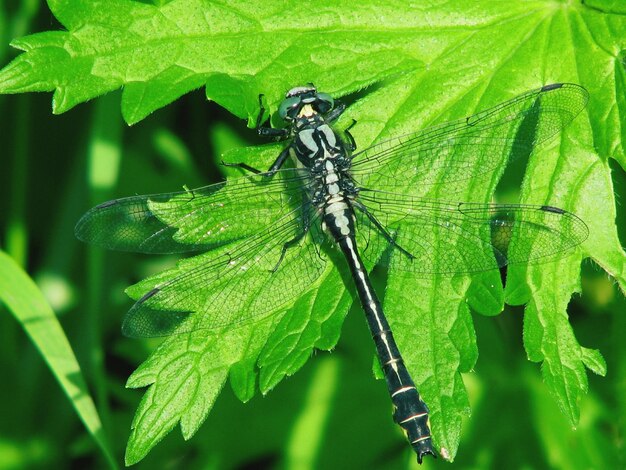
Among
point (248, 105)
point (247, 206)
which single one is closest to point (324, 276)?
point (247, 206)

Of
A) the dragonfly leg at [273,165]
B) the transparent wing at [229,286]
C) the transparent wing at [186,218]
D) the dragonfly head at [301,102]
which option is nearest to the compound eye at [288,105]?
the dragonfly head at [301,102]

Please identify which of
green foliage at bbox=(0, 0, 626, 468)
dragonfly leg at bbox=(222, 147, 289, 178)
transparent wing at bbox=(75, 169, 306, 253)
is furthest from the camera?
dragonfly leg at bbox=(222, 147, 289, 178)

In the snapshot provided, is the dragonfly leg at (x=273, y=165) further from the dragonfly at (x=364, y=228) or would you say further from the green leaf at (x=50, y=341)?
the green leaf at (x=50, y=341)

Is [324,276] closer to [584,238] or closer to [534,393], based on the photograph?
[584,238]

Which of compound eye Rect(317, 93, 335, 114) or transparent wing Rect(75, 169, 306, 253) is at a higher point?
compound eye Rect(317, 93, 335, 114)

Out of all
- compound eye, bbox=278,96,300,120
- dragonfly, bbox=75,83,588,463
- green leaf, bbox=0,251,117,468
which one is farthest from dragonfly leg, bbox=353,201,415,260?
green leaf, bbox=0,251,117,468

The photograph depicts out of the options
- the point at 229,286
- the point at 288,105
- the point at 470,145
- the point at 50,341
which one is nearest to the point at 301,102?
the point at 288,105

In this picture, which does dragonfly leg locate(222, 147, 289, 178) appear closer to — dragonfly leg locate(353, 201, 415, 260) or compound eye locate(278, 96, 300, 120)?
compound eye locate(278, 96, 300, 120)
